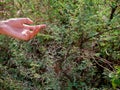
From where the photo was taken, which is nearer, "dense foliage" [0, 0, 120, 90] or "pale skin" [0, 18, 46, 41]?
"pale skin" [0, 18, 46, 41]

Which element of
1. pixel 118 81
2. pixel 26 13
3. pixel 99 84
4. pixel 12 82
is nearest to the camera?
pixel 118 81

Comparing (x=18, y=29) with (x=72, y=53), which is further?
(x=72, y=53)

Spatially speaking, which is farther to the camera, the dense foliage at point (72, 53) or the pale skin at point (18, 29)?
the dense foliage at point (72, 53)

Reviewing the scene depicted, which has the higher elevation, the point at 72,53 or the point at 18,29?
the point at 18,29

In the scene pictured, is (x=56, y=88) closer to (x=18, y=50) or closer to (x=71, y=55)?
(x=71, y=55)

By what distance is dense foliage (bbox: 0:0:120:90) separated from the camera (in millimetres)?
1740

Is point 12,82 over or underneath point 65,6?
underneath

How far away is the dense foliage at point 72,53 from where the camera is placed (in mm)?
1740

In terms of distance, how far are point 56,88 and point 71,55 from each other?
8.3 inches

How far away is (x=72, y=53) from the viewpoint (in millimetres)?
1775

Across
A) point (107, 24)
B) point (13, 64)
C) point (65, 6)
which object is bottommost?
point (13, 64)

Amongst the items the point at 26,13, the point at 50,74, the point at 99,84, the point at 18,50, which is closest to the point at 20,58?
the point at 18,50

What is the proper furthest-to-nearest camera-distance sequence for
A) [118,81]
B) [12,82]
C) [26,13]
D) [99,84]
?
[26,13]
[99,84]
[12,82]
[118,81]

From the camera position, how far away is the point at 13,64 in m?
1.94
